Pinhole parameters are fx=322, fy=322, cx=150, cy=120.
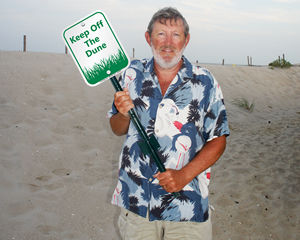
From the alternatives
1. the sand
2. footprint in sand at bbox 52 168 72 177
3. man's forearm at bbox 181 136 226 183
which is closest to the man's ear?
man's forearm at bbox 181 136 226 183

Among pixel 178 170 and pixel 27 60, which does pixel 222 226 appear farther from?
pixel 27 60

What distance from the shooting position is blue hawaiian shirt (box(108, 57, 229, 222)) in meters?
1.75

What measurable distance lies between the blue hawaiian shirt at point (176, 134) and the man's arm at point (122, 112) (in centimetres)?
9

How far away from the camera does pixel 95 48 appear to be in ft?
5.36

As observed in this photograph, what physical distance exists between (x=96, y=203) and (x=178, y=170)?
3166 mm

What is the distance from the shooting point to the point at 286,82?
50.3 feet

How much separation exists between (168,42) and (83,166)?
163 inches

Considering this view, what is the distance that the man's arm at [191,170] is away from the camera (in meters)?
1.65

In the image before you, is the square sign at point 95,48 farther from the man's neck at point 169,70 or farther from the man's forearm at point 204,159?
the man's forearm at point 204,159

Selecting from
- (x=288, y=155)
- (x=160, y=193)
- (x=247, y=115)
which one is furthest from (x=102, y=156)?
(x=247, y=115)

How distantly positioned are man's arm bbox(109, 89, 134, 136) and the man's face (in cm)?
33

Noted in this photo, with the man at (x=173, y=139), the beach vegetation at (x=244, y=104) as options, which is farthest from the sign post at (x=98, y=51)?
the beach vegetation at (x=244, y=104)

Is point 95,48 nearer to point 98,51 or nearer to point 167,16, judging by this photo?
point 98,51

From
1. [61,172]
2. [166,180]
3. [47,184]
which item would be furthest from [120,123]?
[61,172]
